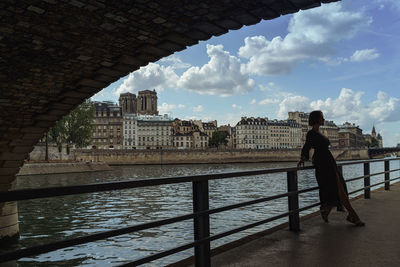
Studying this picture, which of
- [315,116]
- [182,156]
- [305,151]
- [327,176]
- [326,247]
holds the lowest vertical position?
[182,156]

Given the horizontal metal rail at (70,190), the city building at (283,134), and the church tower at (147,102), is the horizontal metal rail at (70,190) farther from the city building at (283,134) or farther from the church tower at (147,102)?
the church tower at (147,102)

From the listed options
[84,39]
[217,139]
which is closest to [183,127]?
[217,139]

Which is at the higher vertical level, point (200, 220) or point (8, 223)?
point (200, 220)

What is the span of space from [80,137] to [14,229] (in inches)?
2249

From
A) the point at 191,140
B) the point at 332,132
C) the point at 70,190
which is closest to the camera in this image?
the point at 70,190

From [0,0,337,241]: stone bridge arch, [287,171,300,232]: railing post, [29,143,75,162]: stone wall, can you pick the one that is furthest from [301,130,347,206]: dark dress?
[29,143,75,162]: stone wall

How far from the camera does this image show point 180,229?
12.2 metres

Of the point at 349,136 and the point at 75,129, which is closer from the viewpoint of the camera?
the point at 75,129

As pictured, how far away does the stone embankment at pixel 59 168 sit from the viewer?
150 ft

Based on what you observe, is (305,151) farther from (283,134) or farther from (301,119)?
(301,119)

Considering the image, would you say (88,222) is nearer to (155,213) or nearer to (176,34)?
(155,213)

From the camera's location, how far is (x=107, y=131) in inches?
4532

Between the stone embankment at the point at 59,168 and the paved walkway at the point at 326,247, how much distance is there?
144 ft

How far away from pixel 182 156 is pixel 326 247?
82075 millimetres
